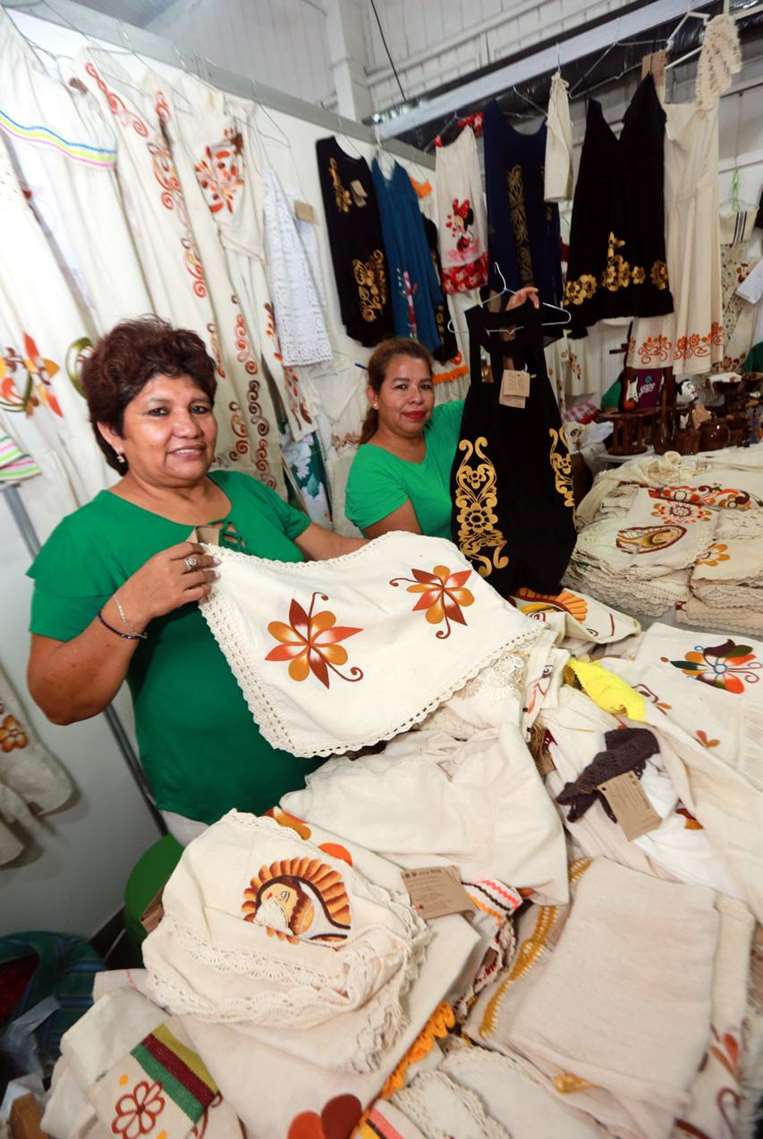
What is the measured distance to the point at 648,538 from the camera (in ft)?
5.99

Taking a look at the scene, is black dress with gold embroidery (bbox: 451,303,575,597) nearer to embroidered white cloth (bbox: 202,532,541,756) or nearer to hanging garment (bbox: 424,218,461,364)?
embroidered white cloth (bbox: 202,532,541,756)

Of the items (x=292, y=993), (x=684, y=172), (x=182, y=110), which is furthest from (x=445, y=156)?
(x=292, y=993)

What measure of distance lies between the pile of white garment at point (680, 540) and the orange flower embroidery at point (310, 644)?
43.0 inches

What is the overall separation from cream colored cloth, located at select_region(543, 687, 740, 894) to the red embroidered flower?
24.9 inches

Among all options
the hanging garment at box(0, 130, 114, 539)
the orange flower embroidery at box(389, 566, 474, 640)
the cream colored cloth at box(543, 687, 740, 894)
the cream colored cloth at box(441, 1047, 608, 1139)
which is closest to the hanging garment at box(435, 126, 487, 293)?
the hanging garment at box(0, 130, 114, 539)

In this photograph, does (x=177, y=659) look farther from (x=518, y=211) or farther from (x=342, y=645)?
(x=518, y=211)

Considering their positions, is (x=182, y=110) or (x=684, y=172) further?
(x=684, y=172)

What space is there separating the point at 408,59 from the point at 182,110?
2647 mm

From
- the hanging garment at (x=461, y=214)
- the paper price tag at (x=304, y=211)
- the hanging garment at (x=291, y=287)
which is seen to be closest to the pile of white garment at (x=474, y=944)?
the hanging garment at (x=291, y=287)

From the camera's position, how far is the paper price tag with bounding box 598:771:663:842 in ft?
2.44

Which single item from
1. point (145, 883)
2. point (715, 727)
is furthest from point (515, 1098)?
point (145, 883)

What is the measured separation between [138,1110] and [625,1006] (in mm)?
578

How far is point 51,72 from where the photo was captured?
1404 mm

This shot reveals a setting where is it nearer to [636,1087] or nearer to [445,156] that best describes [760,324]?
[445,156]
